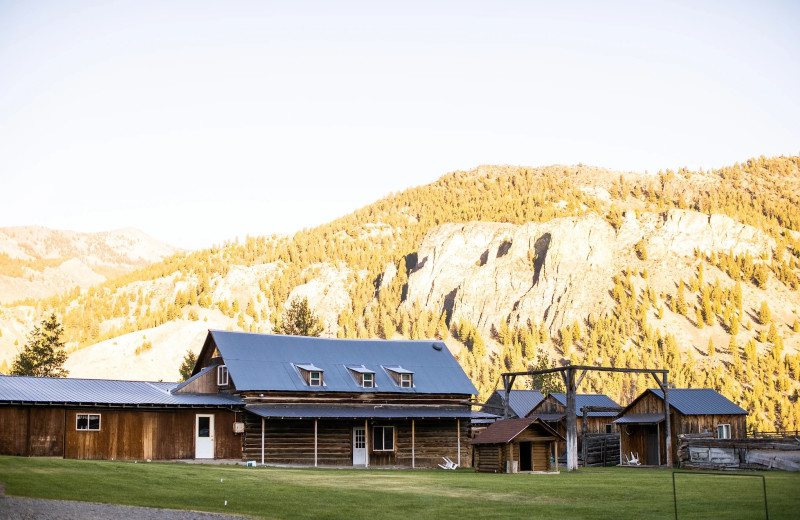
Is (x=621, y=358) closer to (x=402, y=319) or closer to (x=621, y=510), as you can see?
(x=402, y=319)

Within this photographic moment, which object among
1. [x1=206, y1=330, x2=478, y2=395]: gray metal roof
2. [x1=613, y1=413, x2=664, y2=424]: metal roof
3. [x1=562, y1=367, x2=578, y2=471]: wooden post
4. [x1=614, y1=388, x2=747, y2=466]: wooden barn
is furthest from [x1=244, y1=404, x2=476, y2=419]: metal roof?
[x1=614, y1=388, x2=747, y2=466]: wooden barn

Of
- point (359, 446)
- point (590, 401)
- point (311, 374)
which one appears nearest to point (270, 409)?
point (311, 374)

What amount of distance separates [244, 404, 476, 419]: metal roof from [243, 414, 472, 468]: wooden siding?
56 centimetres

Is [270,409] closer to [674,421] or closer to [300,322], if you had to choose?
[674,421]

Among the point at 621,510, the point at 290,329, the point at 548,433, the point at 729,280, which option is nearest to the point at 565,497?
the point at 621,510

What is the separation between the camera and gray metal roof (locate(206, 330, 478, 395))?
49.1 metres

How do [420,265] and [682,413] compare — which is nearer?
[682,413]

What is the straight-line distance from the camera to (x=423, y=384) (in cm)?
5353

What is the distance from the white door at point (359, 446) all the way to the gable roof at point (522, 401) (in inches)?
676

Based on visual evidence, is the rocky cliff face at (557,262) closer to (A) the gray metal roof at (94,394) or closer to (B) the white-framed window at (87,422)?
(A) the gray metal roof at (94,394)

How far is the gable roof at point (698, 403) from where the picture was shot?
55.0 m

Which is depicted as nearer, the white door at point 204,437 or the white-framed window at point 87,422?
the white-framed window at point 87,422

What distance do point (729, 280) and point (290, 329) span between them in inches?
4582

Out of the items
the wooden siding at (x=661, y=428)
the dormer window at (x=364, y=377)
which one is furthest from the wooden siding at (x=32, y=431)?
the wooden siding at (x=661, y=428)
